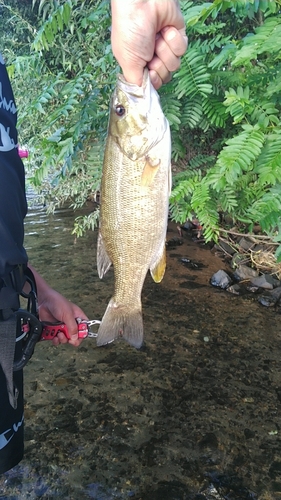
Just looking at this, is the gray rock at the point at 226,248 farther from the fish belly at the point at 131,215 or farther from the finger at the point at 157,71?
the finger at the point at 157,71

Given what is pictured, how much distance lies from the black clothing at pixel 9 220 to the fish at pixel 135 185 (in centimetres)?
41

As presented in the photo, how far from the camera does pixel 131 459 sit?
10.1 feet

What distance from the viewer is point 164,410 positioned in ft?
11.5

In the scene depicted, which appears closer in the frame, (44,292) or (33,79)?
(44,292)

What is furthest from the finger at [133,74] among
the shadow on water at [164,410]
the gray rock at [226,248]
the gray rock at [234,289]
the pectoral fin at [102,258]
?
the gray rock at [226,248]

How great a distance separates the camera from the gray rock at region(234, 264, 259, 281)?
18.5 ft

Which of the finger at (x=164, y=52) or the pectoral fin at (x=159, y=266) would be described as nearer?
the finger at (x=164, y=52)

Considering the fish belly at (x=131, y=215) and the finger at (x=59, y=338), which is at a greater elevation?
the fish belly at (x=131, y=215)

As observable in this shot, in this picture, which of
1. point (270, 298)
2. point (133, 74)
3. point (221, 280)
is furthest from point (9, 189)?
point (221, 280)

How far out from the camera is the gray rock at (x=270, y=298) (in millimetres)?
5057

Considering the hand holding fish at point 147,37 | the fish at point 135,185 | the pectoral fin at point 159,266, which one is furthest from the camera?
the pectoral fin at point 159,266

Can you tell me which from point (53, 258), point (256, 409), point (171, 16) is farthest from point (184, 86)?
point (53, 258)

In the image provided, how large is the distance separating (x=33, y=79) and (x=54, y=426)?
4970 millimetres

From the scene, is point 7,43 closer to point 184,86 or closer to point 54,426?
point 184,86
